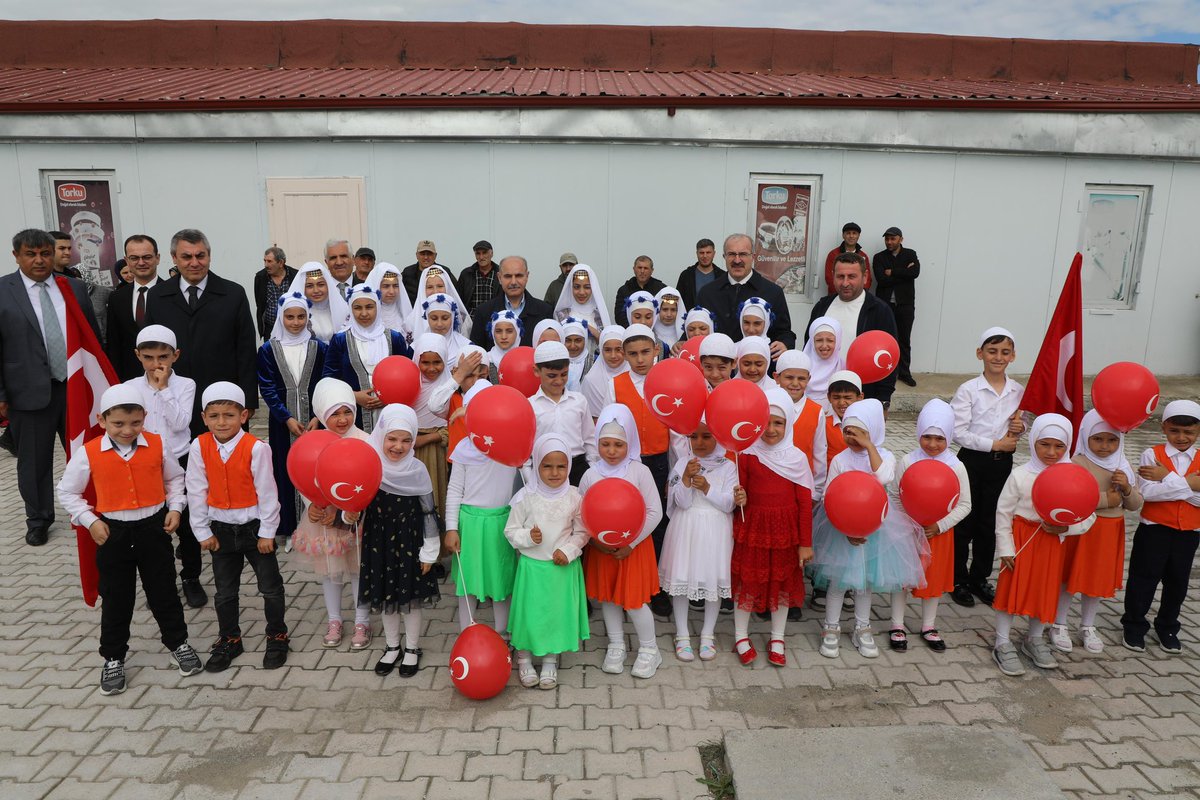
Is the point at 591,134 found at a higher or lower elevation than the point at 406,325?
higher

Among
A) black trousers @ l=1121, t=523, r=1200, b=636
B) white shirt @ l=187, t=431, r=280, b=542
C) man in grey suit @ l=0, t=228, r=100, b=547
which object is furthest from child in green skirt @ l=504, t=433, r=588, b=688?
man in grey suit @ l=0, t=228, r=100, b=547

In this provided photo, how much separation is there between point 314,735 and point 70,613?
213 centimetres

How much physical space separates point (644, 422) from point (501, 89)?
633 centimetres

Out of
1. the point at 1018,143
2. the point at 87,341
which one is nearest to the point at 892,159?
the point at 1018,143

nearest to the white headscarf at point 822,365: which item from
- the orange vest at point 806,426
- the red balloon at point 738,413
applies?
the orange vest at point 806,426

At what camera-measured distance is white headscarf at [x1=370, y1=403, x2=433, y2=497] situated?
12.0ft

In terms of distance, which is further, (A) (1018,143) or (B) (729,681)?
(A) (1018,143)

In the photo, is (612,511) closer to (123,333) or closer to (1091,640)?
(1091,640)

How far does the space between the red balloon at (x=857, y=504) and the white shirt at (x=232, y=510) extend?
8.88 ft

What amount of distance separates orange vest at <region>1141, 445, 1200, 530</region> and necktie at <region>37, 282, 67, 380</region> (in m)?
6.58

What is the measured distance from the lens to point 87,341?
13.5 feet

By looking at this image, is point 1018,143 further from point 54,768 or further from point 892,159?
point 54,768

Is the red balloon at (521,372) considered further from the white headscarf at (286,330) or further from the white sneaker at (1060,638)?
the white sneaker at (1060,638)

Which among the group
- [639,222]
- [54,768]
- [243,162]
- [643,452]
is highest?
[243,162]
